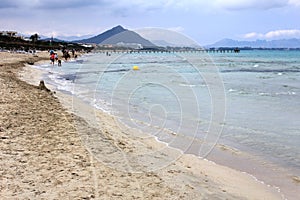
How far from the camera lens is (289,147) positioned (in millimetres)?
9008

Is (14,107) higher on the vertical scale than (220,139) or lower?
higher

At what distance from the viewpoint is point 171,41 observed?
5.78 m

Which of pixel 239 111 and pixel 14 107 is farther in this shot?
pixel 239 111

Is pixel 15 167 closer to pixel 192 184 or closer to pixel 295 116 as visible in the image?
pixel 192 184

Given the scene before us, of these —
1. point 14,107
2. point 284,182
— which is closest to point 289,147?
point 284,182

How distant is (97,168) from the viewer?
592 cm

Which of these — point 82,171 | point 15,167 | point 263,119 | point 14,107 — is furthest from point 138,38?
point 263,119

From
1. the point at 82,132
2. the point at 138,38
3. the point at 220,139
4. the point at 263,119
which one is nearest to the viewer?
the point at 138,38

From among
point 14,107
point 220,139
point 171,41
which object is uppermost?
point 171,41

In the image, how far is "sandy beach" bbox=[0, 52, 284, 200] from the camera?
503cm

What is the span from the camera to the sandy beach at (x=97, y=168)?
5027 mm

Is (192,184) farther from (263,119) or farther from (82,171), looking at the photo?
(263,119)

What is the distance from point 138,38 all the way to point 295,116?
9603 millimetres

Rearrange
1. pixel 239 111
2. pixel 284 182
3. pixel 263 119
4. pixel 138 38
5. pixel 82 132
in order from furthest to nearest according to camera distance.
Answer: pixel 239 111 < pixel 263 119 < pixel 82 132 < pixel 284 182 < pixel 138 38
